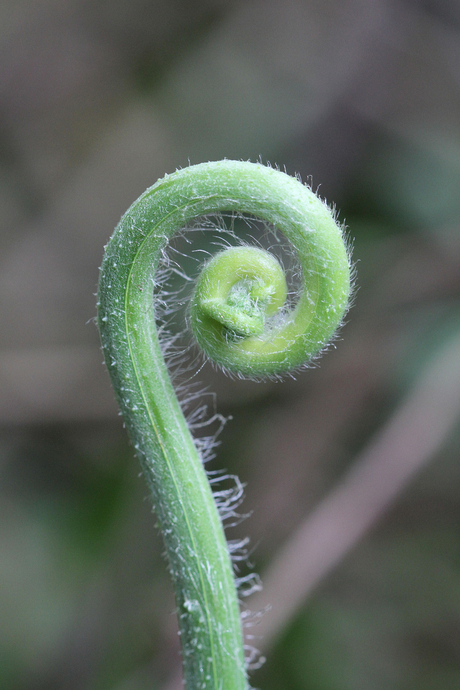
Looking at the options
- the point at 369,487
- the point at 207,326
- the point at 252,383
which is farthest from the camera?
the point at 252,383

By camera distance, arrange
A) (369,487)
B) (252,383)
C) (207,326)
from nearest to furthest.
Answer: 1. (207,326)
2. (369,487)
3. (252,383)

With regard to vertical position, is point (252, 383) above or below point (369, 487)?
above

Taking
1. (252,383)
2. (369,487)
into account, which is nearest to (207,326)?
(369,487)

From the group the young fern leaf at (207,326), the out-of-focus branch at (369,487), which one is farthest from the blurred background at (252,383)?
the young fern leaf at (207,326)

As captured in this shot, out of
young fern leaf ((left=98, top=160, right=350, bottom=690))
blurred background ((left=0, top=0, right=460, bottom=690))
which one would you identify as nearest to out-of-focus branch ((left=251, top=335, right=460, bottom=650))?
blurred background ((left=0, top=0, right=460, bottom=690))

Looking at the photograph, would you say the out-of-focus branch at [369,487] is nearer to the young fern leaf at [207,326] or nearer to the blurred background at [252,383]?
the blurred background at [252,383]

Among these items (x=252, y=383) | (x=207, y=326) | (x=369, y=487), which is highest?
(x=252, y=383)

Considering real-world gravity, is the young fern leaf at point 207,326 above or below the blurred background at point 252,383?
below

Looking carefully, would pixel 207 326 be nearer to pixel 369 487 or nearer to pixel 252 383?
pixel 369 487
